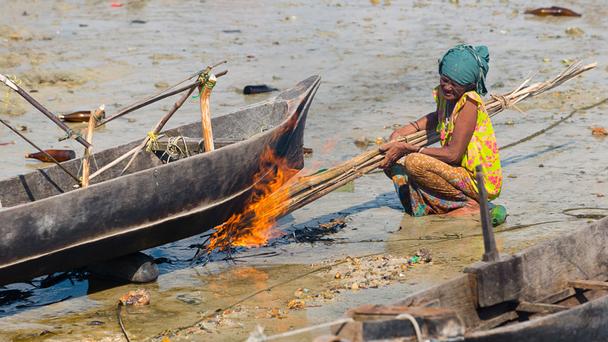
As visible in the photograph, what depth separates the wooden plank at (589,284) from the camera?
5.14 meters

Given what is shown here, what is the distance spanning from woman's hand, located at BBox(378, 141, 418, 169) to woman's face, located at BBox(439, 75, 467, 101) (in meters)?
0.44

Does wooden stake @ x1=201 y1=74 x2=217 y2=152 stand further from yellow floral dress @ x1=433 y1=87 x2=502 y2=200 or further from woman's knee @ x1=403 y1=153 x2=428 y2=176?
yellow floral dress @ x1=433 y1=87 x2=502 y2=200

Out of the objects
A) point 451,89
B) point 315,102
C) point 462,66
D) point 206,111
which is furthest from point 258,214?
point 315,102

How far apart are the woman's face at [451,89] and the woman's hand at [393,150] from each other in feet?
1.44

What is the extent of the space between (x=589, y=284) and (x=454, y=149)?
1845mm

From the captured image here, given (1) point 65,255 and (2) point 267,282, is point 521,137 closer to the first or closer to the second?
(2) point 267,282

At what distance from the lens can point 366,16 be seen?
15.7 m

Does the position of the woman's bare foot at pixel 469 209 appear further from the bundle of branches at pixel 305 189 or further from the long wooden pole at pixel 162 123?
the long wooden pole at pixel 162 123

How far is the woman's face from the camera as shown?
6.67 m

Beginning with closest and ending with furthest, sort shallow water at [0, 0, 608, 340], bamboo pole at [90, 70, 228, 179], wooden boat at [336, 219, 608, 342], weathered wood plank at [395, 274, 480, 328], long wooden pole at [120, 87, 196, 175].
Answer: wooden boat at [336, 219, 608, 342], weathered wood plank at [395, 274, 480, 328], shallow water at [0, 0, 608, 340], bamboo pole at [90, 70, 228, 179], long wooden pole at [120, 87, 196, 175]

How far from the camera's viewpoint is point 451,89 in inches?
264

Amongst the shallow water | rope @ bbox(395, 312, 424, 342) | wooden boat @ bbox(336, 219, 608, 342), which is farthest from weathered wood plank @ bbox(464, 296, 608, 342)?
the shallow water

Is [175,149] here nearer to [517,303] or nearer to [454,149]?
[454,149]

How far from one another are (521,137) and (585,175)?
53.1 inches
